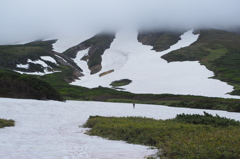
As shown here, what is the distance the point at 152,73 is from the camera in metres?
88.7

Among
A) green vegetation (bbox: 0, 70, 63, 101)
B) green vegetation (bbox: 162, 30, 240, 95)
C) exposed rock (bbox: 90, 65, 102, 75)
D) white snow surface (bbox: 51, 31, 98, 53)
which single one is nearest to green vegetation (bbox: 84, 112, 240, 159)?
green vegetation (bbox: 0, 70, 63, 101)

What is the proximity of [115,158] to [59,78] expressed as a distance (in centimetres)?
7908

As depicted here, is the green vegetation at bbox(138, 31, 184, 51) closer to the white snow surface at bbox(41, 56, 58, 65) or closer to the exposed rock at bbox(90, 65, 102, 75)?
the exposed rock at bbox(90, 65, 102, 75)

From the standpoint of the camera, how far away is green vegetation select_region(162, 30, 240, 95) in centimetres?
7519

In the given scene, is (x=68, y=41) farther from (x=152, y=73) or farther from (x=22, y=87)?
(x=22, y=87)

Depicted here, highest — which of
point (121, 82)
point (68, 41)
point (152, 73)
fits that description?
point (68, 41)

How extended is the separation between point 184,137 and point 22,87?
2800 centimetres

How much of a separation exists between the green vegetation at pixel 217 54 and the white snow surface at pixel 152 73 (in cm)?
352

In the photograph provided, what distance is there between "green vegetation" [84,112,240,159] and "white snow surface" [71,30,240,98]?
40296mm

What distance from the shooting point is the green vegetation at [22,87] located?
1326 inches

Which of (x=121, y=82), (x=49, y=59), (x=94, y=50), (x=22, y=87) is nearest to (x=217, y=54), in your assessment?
(x=121, y=82)

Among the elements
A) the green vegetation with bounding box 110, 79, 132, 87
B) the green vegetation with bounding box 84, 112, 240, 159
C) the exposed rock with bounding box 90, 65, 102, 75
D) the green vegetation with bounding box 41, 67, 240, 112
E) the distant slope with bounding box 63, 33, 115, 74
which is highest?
the distant slope with bounding box 63, 33, 115, 74

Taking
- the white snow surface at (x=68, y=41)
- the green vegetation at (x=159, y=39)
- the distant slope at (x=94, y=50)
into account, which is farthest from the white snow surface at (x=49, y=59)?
the green vegetation at (x=159, y=39)

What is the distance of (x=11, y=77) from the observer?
34812 mm
